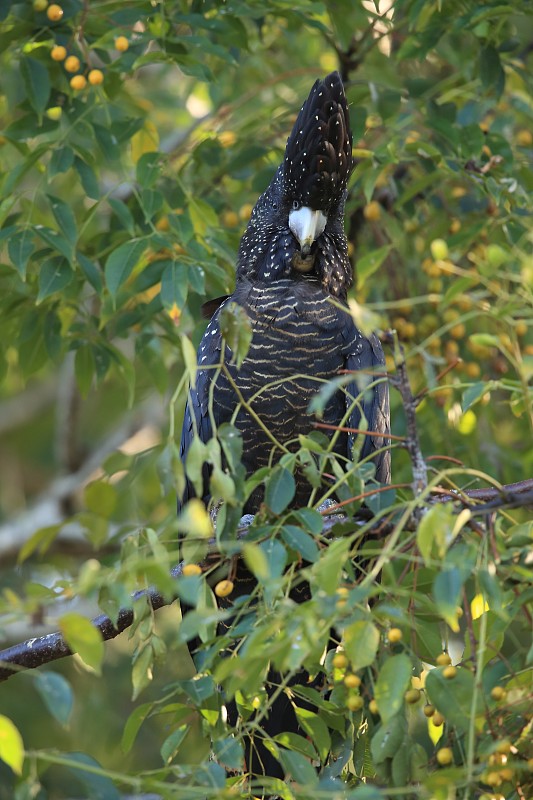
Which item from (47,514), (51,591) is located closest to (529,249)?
(51,591)

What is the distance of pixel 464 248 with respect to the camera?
3744 millimetres

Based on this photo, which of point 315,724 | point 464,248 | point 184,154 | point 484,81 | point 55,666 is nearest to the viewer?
point 315,724

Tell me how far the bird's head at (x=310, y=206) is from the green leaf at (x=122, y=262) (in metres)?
0.64

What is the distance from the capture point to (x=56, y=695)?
4.87ft

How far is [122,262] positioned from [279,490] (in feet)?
3.97

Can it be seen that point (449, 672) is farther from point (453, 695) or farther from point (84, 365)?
point (84, 365)

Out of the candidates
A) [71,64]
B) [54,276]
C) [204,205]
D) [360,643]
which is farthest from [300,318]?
[360,643]

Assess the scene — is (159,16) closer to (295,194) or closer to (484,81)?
(295,194)

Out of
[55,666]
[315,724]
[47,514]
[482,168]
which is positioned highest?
[482,168]

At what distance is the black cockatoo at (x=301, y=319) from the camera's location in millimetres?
3252

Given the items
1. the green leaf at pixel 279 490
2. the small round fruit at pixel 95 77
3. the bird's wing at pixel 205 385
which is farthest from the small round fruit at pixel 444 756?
the small round fruit at pixel 95 77

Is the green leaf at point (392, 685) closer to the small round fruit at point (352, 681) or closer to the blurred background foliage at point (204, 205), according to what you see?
the small round fruit at point (352, 681)

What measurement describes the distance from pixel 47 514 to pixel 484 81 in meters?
3.51

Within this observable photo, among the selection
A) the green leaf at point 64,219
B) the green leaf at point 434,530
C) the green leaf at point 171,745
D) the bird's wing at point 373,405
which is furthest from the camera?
the bird's wing at point 373,405
